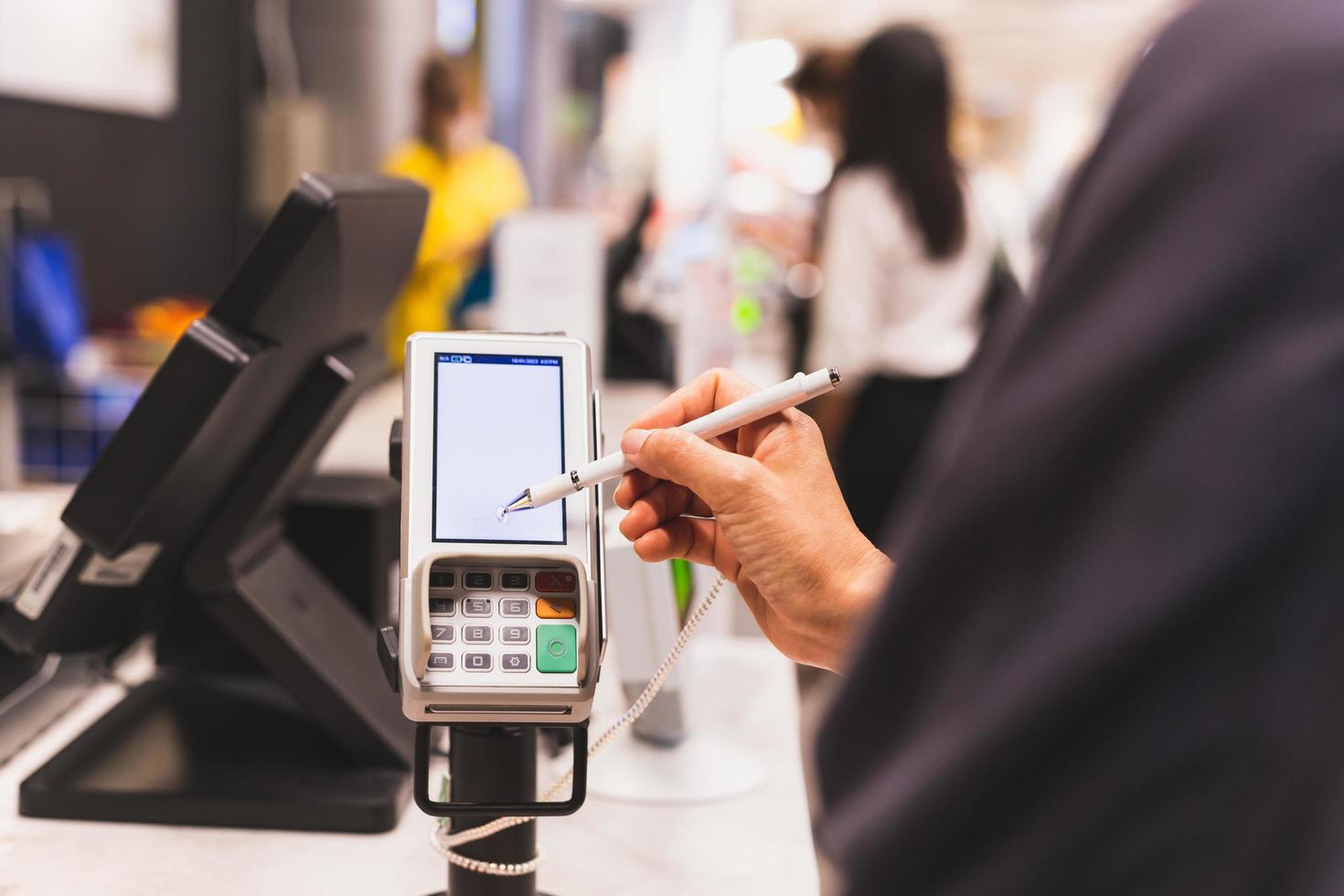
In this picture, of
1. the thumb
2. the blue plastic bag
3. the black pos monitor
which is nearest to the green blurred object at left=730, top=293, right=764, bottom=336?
the blue plastic bag

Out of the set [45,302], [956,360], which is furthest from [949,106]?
[45,302]

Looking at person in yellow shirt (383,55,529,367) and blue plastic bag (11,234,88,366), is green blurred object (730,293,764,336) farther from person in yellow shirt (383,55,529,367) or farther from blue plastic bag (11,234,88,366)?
blue plastic bag (11,234,88,366)

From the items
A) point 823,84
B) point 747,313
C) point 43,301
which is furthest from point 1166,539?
point 747,313

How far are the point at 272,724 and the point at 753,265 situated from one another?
3.64 metres

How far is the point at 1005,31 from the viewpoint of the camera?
11438mm

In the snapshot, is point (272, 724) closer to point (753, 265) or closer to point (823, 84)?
point (823, 84)

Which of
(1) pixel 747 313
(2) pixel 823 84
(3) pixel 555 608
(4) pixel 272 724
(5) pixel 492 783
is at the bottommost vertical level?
(1) pixel 747 313

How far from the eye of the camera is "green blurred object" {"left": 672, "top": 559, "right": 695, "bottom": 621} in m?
1.22

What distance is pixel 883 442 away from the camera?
2.54 m

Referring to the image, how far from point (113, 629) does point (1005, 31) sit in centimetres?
1170

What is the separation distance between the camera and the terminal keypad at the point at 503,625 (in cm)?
71

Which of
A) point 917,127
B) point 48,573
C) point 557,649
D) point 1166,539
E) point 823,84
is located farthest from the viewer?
point 823,84

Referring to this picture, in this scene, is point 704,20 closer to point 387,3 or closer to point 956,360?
point 387,3

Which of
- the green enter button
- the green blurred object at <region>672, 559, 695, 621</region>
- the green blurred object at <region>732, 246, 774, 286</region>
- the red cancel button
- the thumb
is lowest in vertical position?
the green blurred object at <region>732, 246, 774, 286</region>
